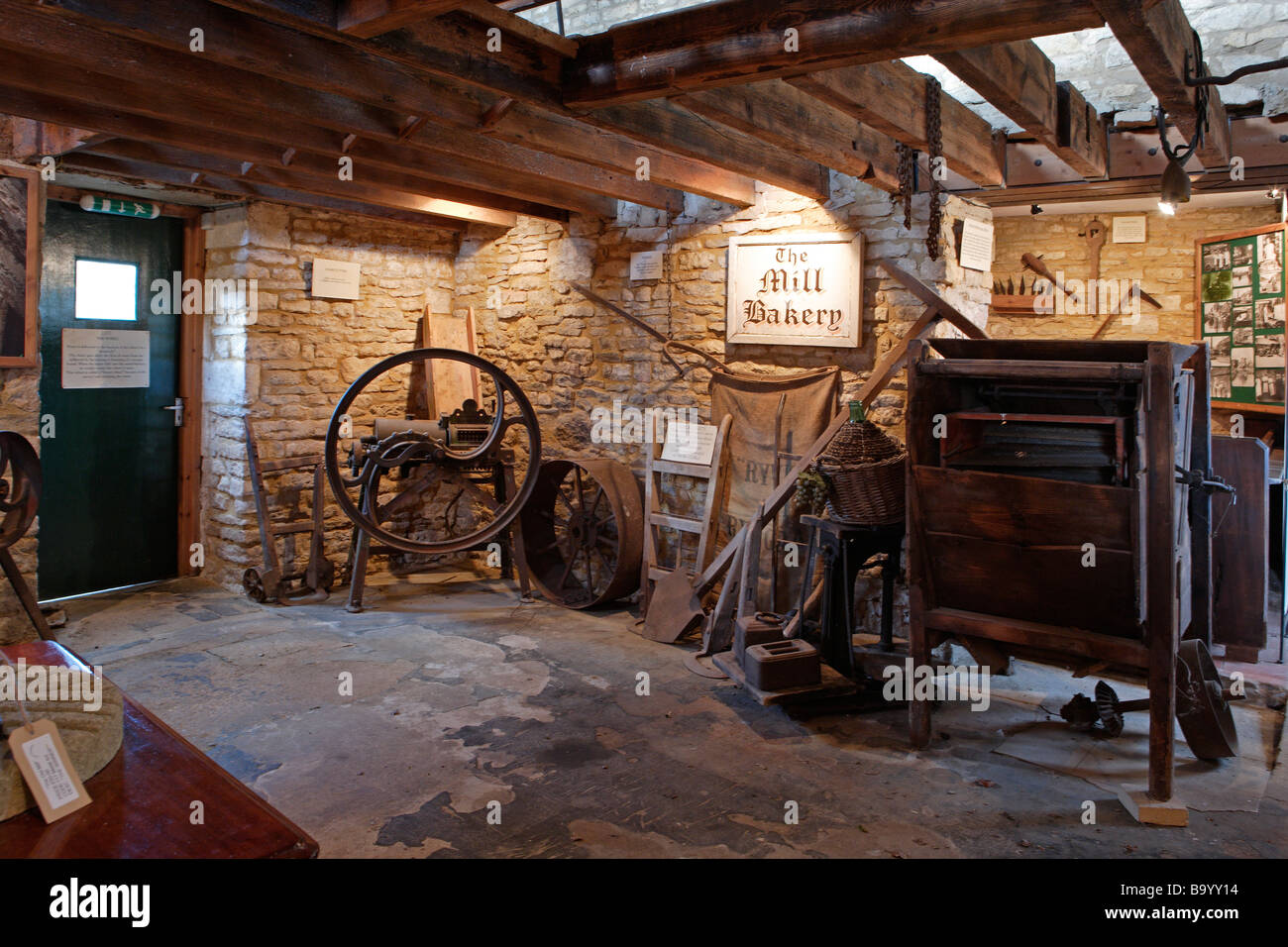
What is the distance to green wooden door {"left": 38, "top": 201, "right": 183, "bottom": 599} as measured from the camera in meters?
5.64

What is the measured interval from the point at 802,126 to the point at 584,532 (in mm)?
2868

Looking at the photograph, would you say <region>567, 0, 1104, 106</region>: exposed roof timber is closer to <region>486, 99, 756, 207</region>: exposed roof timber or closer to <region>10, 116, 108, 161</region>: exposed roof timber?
<region>486, 99, 756, 207</region>: exposed roof timber

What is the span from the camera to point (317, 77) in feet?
11.0

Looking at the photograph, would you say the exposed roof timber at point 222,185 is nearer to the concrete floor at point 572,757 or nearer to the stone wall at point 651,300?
the stone wall at point 651,300

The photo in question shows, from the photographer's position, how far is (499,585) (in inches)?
253

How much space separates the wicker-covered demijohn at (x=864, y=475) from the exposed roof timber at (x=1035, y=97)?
4.71ft

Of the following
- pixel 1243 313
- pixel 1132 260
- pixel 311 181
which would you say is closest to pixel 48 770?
pixel 311 181

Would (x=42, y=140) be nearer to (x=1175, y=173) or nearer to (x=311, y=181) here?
(x=311, y=181)

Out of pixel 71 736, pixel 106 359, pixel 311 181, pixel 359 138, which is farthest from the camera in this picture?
pixel 106 359

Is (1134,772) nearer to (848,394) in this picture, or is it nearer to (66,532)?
(848,394)

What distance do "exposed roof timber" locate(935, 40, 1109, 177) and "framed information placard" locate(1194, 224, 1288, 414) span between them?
1.61 meters

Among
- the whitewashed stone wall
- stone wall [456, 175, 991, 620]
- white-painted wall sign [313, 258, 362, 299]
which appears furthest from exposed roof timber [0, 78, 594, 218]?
the whitewashed stone wall
